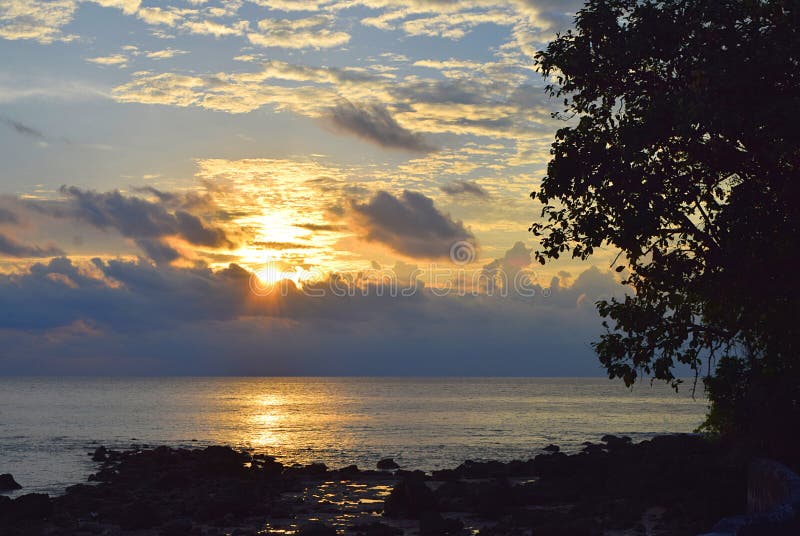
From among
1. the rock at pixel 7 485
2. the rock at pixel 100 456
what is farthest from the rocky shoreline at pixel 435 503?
the rock at pixel 100 456

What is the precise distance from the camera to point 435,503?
32938mm

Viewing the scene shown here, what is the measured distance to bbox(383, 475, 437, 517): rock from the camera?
105 feet

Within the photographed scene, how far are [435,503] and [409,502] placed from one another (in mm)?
1264

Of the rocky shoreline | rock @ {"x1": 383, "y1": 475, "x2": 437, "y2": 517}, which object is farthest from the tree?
rock @ {"x1": 383, "y1": 475, "x2": 437, "y2": 517}

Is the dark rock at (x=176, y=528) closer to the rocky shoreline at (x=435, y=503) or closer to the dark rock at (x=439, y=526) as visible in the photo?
the rocky shoreline at (x=435, y=503)

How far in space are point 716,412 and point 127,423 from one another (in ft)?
331

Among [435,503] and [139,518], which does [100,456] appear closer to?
[139,518]

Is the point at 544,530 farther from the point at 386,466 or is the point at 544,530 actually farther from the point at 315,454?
the point at 315,454

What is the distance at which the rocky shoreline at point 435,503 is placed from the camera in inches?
1053

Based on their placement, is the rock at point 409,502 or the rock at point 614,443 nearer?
the rock at point 409,502

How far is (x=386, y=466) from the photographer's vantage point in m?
53.1

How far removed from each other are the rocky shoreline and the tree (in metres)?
7.74

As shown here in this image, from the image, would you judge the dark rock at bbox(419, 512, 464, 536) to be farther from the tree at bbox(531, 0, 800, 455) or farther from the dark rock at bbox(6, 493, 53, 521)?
the dark rock at bbox(6, 493, 53, 521)

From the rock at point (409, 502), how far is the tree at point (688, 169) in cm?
1503
